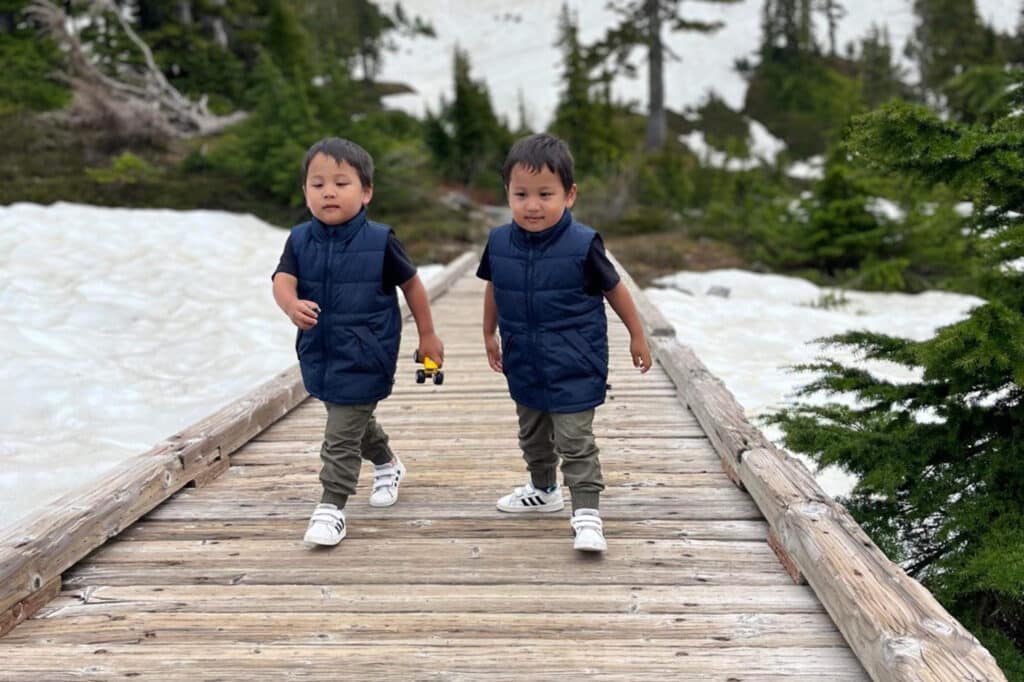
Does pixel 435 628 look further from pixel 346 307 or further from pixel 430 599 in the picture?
pixel 346 307

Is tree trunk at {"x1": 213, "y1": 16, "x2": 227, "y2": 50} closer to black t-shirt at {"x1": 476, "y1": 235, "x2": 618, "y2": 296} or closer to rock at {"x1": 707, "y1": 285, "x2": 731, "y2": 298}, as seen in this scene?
rock at {"x1": 707, "y1": 285, "x2": 731, "y2": 298}

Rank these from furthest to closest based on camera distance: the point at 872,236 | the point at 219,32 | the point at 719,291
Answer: the point at 219,32 < the point at 872,236 < the point at 719,291

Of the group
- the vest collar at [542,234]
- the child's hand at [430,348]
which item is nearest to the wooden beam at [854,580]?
the vest collar at [542,234]

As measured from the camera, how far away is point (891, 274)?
525 inches

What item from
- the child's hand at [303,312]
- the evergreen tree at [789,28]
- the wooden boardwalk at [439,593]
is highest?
the evergreen tree at [789,28]

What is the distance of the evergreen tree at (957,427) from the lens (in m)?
3.11

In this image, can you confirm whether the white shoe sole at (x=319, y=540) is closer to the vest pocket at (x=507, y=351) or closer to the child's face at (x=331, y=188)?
the vest pocket at (x=507, y=351)

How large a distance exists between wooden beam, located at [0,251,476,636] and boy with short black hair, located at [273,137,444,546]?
30.9 inches

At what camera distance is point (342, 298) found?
3061mm

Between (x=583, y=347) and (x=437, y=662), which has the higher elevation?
(x=583, y=347)

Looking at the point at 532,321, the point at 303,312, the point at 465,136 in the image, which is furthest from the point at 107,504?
the point at 465,136

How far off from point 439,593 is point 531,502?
2.62 feet

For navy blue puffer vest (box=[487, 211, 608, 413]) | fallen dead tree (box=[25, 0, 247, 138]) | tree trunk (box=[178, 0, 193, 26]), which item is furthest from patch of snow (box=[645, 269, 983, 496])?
tree trunk (box=[178, 0, 193, 26])

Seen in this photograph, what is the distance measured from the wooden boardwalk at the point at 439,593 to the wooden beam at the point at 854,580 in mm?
96
